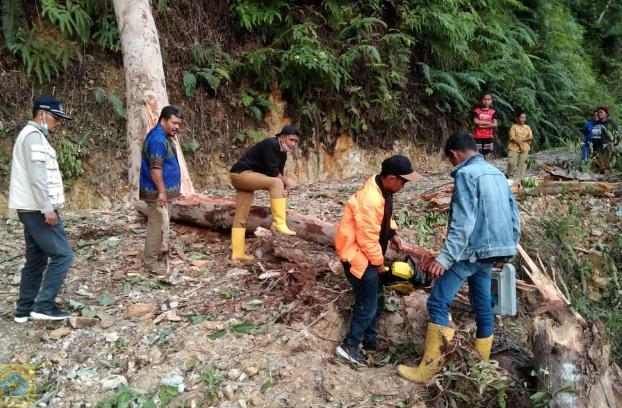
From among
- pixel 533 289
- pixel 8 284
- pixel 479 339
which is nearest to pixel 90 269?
pixel 8 284

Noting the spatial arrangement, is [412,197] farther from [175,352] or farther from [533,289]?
[175,352]

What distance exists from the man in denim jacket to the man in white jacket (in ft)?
9.97

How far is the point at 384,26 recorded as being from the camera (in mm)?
11422

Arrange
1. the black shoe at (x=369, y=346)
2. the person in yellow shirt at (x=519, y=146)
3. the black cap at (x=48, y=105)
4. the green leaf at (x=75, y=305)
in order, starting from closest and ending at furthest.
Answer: the black cap at (x=48, y=105) < the black shoe at (x=369, y=346) < the green leaf at (x=75, y=305) < the person in yellow shirt at (x=519, y=146)

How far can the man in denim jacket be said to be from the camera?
358 cm

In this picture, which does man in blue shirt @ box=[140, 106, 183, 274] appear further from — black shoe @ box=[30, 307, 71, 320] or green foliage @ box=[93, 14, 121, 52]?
green foliage @ box=[93, 14, 121, 52]

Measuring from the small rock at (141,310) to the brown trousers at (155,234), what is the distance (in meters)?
0.74

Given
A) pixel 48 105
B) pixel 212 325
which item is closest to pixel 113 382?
pixel 212 325

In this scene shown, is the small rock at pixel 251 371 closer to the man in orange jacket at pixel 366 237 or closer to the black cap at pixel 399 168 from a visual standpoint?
the man in orange jacket at pixel 366 237

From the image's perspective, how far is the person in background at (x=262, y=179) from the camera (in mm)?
5371

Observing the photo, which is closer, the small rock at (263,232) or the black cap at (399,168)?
the black cap at (399,168)

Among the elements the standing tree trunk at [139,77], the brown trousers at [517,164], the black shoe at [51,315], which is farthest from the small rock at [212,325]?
the brown trousers at [517,164]

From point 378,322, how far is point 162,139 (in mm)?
2711

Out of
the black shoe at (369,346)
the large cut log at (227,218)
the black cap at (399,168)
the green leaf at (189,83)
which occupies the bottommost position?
the black shoe at (369,346)
